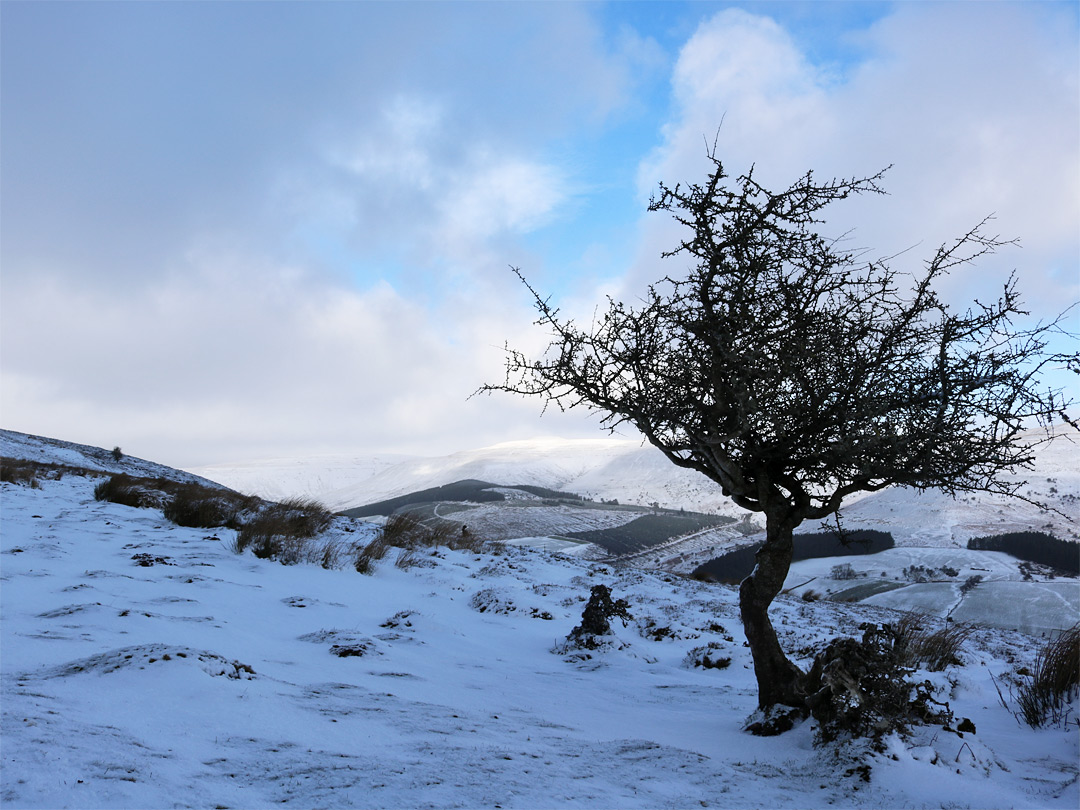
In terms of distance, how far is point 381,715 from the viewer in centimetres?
323

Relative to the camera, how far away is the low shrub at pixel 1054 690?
166 inches

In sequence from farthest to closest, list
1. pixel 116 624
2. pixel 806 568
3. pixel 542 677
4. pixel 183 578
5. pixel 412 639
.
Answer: pixel 806 568
pixel 183 578
pixel 412 639
pixel 542 677
pixel 116 624

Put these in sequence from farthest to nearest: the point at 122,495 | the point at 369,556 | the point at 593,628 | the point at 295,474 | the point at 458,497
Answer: the point at 295,474, the point at 458,497, the point at 122,495, the point at 369,556, the point at 593,628

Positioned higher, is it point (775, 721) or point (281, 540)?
point (281, 540)

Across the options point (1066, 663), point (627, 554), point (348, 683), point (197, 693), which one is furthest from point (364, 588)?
point (627, 554)

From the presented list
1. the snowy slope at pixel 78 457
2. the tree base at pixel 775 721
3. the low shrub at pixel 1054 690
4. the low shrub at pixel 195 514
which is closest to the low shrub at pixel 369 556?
the low shrub at pixel 195 514

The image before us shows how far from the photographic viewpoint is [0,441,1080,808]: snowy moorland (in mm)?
2217

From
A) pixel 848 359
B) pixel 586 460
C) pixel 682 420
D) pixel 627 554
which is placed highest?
pixel 586 460

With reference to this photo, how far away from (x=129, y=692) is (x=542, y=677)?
3270mm

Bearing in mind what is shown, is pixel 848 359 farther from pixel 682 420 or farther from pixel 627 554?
pixel 627 554

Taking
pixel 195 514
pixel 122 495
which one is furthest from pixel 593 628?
pixel 122 495

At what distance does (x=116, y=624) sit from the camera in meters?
4.16

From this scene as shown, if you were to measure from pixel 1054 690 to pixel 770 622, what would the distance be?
2223 millimetres

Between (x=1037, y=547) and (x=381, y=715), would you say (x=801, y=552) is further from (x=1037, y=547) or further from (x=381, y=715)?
(x=381, y=715)
